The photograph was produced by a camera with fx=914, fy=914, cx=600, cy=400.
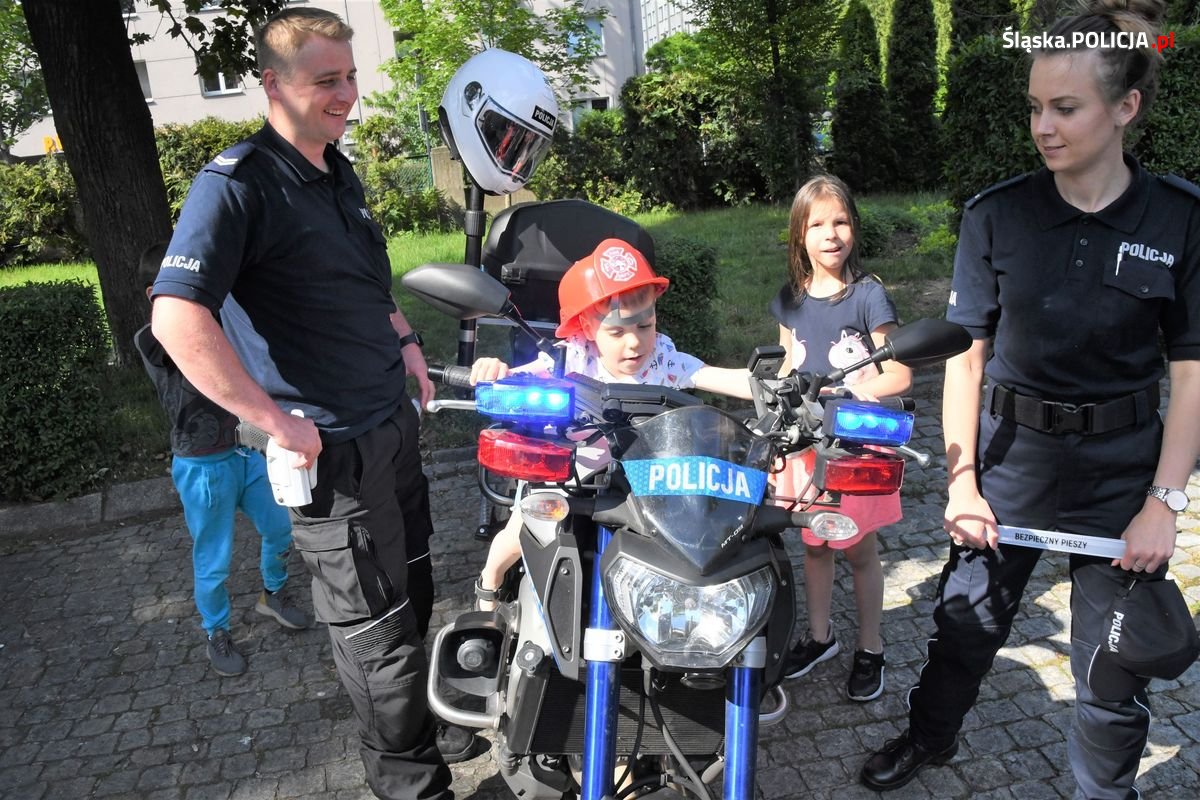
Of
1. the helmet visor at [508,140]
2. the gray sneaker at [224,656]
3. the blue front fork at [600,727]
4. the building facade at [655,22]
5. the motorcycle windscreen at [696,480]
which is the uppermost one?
the building facade at [655,22]

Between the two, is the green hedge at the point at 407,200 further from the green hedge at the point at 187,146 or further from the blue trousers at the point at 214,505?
the blue trousers at the point at 214,505

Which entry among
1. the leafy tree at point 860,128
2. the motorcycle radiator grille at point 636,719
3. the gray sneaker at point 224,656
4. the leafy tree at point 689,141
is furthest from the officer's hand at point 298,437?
the leafy tree at point 860,128

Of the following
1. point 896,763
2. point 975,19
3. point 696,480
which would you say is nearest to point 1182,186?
point 696,480

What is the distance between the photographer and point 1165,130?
6875 millimetres

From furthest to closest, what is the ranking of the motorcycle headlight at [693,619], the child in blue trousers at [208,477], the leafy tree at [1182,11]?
1. the leafy tree at [1182,11]
2. the child in blue trousers at [208,477]
3. the motorcycle headlight at [693,619]

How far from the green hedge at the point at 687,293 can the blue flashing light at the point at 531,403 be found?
4.39 meters

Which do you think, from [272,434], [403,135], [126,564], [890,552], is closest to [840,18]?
[403,135]

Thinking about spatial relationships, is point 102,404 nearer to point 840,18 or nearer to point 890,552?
point 890,552

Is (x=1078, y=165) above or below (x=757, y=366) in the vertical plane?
above

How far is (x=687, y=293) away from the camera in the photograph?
6.41 m

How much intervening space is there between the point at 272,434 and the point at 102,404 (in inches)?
149

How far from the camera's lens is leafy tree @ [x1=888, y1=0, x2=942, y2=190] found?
16438 mm

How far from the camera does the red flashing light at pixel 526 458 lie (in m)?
1.92

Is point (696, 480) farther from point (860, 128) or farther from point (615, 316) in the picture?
point (860, 128)
